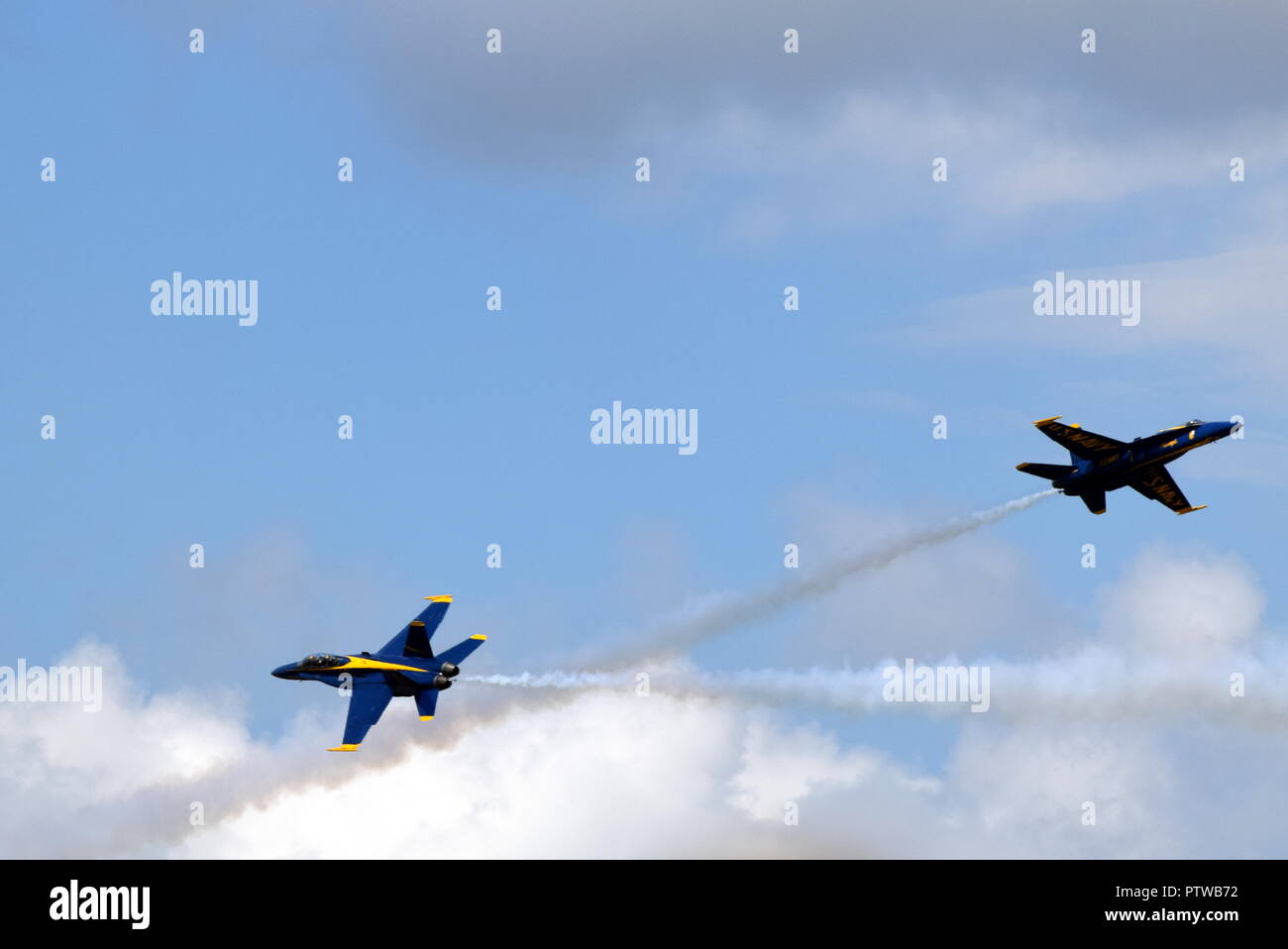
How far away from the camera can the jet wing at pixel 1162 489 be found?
145 metres

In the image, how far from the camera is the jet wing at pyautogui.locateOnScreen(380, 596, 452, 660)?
447ft

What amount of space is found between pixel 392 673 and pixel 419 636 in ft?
8.98

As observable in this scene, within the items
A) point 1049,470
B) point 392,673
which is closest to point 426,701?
point 392,673

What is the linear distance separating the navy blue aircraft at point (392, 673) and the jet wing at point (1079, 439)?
37.7m

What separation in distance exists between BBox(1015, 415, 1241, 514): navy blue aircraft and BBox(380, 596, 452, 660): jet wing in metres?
37.6

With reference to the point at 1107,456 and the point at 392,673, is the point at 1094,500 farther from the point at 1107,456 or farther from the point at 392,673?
the point at 392,673

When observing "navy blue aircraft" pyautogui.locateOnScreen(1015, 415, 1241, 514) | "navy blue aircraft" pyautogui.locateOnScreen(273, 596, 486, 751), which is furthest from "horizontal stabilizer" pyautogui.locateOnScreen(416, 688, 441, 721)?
"navy blue aircraft" pyautogui.locateOnScreen(1015, 415, 1241, 514)

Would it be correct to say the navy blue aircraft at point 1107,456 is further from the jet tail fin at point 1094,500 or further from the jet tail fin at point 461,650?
the jet tail fin at point 461,650

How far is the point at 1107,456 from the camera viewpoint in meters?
141

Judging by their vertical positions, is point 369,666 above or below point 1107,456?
below

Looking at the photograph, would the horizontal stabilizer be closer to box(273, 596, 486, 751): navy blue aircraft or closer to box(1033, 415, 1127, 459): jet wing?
box(273, 596, 486, 751): navy blue aircraft
